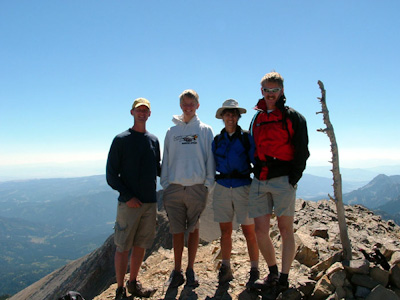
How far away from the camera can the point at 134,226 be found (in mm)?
6723

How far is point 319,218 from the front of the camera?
37.9ft

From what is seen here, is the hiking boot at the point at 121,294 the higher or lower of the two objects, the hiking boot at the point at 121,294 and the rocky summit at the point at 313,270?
the lower

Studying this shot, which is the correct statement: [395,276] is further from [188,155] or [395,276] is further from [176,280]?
[188,155]

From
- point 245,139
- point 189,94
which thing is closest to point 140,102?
point 189,94

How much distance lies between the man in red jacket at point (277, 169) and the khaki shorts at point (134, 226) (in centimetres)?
255

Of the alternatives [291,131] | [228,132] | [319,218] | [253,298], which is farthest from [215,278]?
[319,218]

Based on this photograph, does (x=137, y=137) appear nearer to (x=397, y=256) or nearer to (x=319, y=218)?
(x=397, y=256)

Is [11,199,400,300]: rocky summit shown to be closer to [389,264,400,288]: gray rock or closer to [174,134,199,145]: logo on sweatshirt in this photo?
[389,264,400,288]: gray rock

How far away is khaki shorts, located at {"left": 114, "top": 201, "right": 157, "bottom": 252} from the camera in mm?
6621

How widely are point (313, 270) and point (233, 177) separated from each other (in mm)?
2951

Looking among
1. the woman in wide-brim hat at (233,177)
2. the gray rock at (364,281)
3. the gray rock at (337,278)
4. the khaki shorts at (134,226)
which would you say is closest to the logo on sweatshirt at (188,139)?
the woman in wide-brim hat at (233,177)

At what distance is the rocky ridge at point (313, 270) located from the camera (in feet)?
18.4

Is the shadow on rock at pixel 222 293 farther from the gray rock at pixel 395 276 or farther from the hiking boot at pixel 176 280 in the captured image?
the gray rock at pixel 395 276

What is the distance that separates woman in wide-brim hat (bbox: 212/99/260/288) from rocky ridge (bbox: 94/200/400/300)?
975mm
